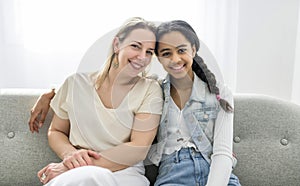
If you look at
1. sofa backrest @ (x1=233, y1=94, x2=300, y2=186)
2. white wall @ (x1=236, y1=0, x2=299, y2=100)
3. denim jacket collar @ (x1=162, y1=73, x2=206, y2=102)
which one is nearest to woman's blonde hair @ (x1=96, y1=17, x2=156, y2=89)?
denim jacket collar @ (x1=162, y1=73, x2=206, y2=102)

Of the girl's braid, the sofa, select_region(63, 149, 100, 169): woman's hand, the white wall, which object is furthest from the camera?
the white wall

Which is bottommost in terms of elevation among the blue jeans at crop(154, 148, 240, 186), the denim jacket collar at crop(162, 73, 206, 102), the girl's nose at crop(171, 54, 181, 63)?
the blue jeans at crop(154, 148, 240, 186)

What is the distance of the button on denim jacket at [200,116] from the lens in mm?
1241

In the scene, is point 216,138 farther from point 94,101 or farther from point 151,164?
point 94,101

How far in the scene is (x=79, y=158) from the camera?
116 centimetres

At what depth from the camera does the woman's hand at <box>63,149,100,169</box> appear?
1.15 meters

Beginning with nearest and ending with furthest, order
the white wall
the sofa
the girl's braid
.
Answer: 1. the girl's braid
2. the sofa
3. the white wall

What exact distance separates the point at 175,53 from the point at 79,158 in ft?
1.43

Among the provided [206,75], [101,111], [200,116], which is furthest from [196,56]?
[101,111]

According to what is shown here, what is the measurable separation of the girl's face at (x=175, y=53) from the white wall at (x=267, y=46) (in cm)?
76

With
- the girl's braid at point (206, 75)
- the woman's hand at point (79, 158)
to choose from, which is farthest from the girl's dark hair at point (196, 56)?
the woman's hand at point (79, 158)

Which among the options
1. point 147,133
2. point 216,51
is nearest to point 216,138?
point 147,133

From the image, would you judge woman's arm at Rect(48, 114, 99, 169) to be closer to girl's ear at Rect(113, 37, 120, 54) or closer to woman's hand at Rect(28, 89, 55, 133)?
woman's hand at Rect(28, 89, 55, 133)

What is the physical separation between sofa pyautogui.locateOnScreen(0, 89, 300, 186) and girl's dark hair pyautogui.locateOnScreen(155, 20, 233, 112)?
0.21 m
